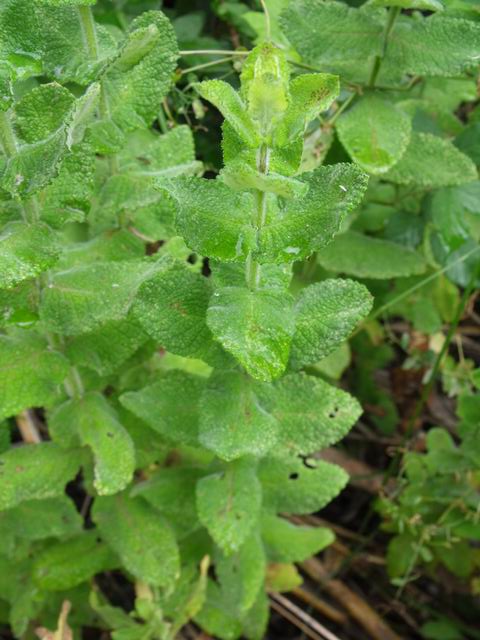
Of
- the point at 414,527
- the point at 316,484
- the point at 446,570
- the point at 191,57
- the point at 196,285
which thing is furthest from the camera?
the point at 446,570

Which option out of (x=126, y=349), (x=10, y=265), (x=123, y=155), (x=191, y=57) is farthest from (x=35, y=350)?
(x=191, y=57)

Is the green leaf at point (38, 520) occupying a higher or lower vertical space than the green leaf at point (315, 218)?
lower

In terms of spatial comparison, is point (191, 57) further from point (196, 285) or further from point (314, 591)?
point (314, 591)

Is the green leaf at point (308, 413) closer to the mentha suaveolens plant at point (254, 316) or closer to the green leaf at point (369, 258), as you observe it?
the mentha suaveolens plant at point (254, 316)

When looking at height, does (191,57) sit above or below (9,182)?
below

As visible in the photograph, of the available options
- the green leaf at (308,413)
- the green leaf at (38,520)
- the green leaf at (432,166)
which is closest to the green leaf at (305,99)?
the green leaf at (308,413)

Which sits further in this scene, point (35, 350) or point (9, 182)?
point (35, 350)
